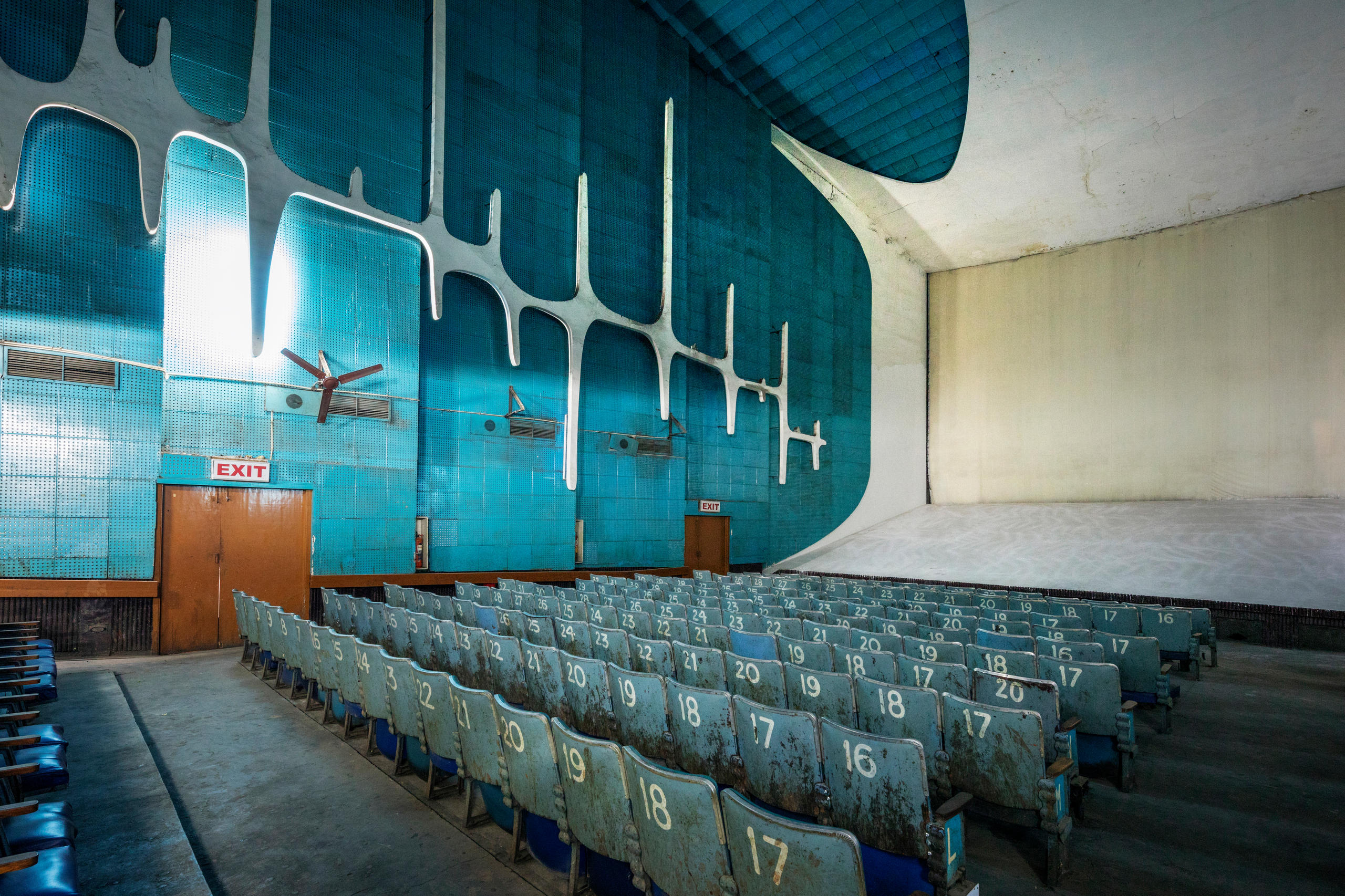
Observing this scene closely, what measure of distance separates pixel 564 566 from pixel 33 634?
25.5 feet

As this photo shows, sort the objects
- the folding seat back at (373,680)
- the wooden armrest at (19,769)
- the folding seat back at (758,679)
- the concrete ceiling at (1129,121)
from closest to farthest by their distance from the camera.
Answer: the wooden armrest at (19,769) → the folding seat back at (758,679) → the folding seat back at (373,680) → the concrete ceiling at (1129,121)

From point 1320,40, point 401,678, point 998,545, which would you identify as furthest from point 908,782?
point 1320,40

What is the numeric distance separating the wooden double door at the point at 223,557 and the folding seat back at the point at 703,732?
8214mm

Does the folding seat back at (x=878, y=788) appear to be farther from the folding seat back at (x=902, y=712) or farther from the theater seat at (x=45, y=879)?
the theater seat at (x=45, y=879)

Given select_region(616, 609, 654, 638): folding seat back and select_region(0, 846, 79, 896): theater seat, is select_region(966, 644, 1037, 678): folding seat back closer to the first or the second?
select_region(616, 609, 654, 638): folding seat back

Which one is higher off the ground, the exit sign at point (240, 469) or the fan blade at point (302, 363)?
the fan blade at point (302, 363)

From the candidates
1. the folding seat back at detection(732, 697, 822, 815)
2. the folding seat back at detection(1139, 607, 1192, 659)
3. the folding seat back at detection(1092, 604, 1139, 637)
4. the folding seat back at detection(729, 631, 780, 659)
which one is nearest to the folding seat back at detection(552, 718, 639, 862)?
the folding seat back at detection(732, 697, 822, 815)

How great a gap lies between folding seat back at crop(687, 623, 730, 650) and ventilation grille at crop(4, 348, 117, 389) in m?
7.94

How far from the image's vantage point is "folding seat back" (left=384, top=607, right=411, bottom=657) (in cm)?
531

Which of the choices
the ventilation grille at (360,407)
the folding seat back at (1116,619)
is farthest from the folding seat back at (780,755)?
the ventilation grille at (360,407)

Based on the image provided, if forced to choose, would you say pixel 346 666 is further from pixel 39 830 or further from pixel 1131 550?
pixel 1131 550

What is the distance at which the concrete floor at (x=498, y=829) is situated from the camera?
9.18 ft

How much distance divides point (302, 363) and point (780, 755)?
914 centimetres

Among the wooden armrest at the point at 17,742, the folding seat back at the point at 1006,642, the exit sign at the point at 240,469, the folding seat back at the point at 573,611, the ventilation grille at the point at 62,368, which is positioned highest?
the ventilation grille at the point at 62,368
